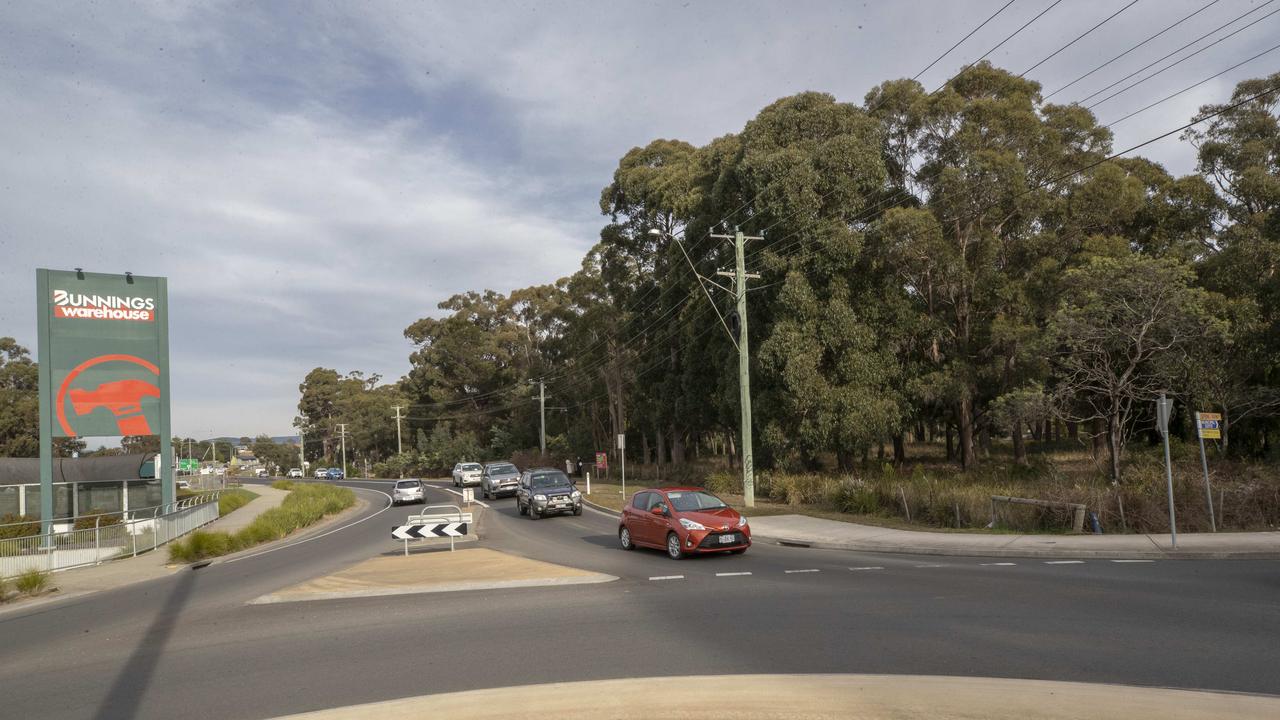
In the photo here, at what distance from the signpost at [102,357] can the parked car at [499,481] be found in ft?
50.0

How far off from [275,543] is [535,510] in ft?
27.1

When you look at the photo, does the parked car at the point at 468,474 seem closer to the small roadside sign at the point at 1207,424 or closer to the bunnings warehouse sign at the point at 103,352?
the bunnings warehouse sign at the point at 103,352

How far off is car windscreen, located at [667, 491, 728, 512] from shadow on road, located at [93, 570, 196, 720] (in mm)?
8998

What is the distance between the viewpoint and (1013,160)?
28922mm

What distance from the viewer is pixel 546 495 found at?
88.7 ft

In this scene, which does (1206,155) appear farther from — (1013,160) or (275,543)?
(275,543)

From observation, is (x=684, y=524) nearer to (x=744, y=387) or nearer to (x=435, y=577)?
(x=435, y=577)

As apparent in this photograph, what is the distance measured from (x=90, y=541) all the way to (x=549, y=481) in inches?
535

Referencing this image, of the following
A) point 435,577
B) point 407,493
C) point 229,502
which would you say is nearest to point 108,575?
point 435,577

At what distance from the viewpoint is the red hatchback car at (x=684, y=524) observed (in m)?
15.5

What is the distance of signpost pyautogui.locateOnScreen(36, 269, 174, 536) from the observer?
24.6 meters

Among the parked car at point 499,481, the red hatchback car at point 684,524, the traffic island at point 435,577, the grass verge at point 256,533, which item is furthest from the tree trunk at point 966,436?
the grass verge at point 256,533

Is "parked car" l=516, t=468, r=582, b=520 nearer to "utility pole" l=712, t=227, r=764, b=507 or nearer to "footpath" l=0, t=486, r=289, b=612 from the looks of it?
"utility pole" l=712, t=227, r=764, b=507

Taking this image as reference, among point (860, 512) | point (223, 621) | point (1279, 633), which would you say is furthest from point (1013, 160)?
point (223, 621)
